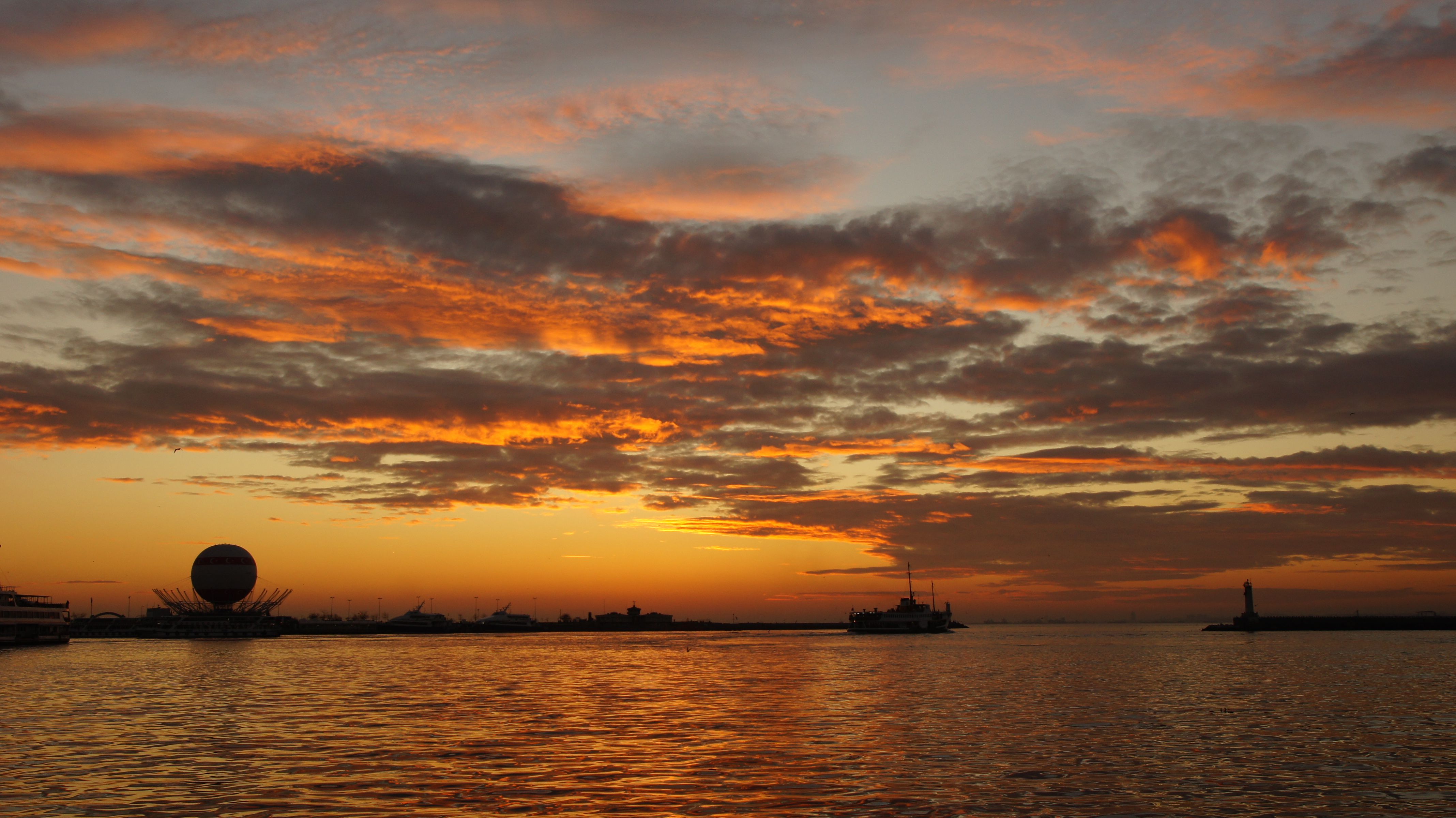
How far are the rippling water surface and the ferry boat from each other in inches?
3403

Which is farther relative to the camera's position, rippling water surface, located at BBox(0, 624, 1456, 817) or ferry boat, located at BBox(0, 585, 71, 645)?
ferry boat, located at BBox(0, 585, 71, 645)

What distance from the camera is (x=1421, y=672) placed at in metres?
83.4

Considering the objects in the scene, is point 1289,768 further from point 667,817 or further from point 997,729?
point 667,817

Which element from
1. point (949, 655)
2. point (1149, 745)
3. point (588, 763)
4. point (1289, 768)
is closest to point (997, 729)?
point (1149, 745)

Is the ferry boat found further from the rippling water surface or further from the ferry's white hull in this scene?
the rippling water surface

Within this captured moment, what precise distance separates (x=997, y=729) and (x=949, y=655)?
82455 mm

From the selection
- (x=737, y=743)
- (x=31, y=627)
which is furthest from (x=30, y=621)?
(x=737, y=743)

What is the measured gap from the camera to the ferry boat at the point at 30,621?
154500 millimetres

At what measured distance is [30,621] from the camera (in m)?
162

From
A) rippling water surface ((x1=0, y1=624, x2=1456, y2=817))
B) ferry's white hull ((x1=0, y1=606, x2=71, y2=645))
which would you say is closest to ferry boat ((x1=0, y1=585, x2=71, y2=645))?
ferry's white hull ((x1=0, y1=606, x2=71, y2=645))

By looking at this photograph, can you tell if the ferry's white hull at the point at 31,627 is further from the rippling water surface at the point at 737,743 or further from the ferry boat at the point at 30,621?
the rippling water surface at the point at 737,743

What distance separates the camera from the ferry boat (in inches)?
6083

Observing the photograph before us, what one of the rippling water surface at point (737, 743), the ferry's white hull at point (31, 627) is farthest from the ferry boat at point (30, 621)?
the rippling water surface at point (737, 743)

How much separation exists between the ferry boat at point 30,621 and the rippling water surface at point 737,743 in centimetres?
8643
